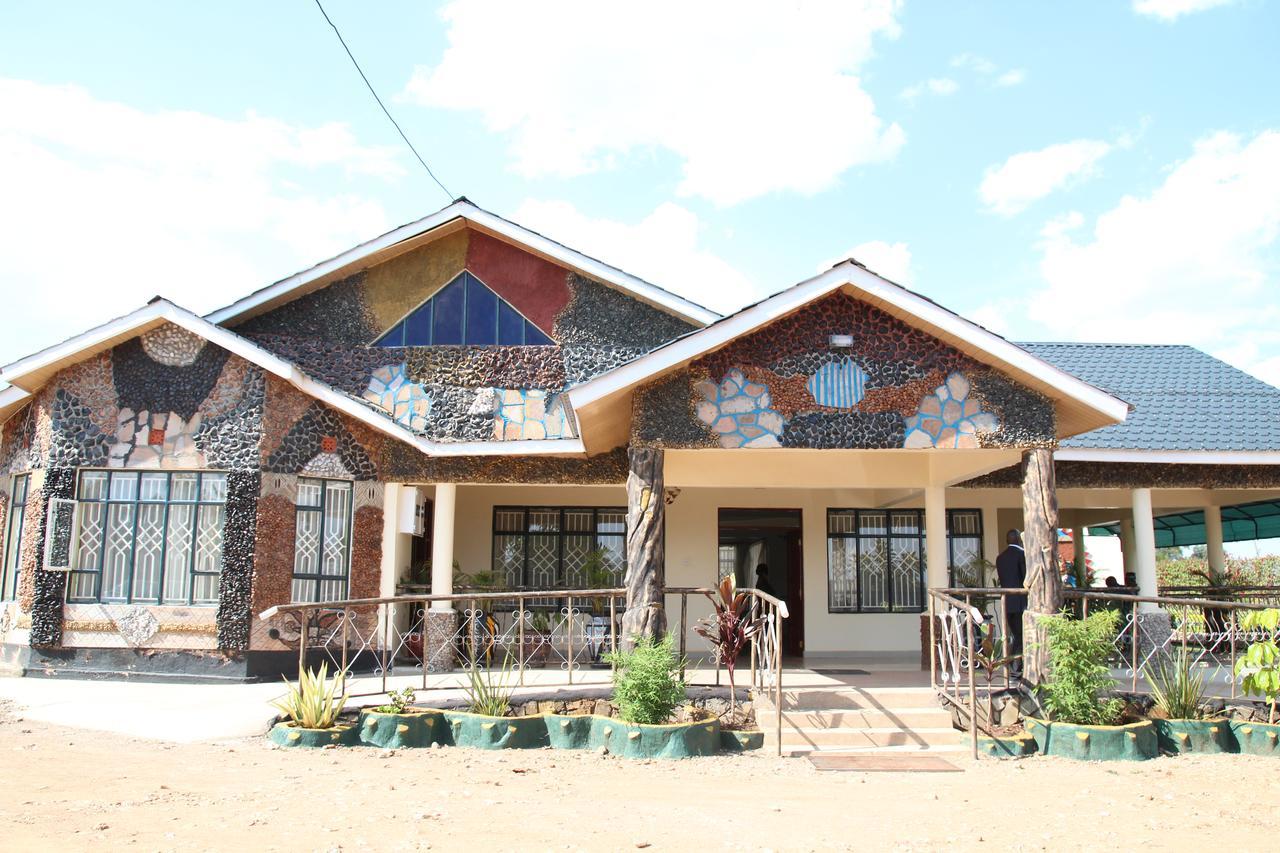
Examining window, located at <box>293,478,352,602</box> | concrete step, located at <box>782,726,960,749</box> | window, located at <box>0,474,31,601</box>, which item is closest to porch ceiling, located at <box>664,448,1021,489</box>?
concrete step, located at <box>782,726,960,749</box>

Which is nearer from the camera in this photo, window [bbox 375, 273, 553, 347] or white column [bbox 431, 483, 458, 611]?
white column [bbox 431, 483, 458, 611]

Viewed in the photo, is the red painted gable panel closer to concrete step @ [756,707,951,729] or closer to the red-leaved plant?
the red-leaved plant

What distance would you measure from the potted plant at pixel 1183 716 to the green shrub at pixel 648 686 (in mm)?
4494

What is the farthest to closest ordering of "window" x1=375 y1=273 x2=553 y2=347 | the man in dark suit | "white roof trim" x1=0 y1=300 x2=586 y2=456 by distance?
"window" x1=375 y1=273 x2=553 y2=347, "white roof trim" x1=0 y1=300 x2=586 y2=456, the man in dark suit

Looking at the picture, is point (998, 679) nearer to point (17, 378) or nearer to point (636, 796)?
point (636, 796)

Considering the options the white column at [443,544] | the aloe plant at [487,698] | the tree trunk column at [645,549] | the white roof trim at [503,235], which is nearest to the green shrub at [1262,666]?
the tree trunk column at [645,549]

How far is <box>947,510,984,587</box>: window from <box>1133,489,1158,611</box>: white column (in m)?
2.59

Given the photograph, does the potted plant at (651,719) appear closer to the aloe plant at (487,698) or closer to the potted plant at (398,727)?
the aloe plant at (487,698)

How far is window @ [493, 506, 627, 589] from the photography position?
15.2 metres

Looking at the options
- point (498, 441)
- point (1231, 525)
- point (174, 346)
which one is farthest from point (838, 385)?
point (1231, 525)

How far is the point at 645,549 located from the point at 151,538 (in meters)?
6.48

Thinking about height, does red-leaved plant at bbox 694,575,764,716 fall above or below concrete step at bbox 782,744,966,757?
above

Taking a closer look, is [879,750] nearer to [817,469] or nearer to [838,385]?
[838,385]

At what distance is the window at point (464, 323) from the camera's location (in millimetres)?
13875
